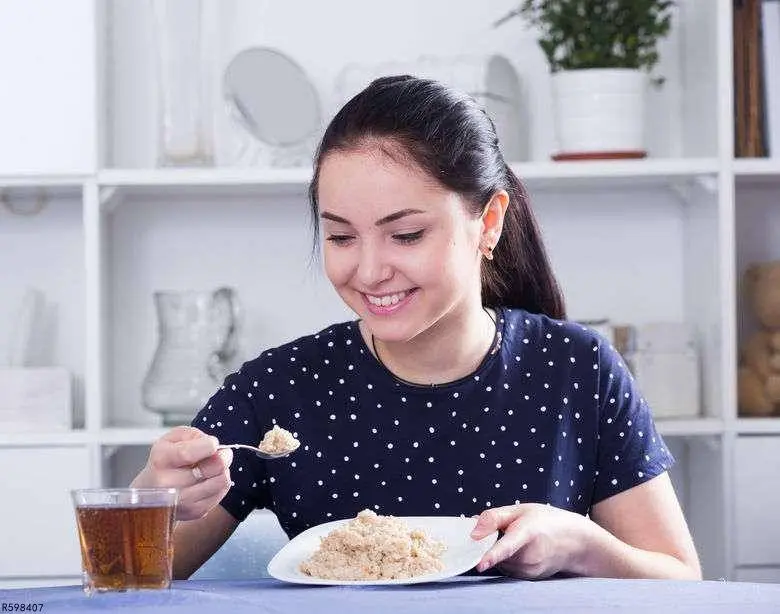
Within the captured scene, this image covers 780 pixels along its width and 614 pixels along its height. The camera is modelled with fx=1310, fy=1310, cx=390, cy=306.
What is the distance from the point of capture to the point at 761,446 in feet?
8.10

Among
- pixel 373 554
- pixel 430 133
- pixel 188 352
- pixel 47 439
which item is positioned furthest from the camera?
pixel 188 352

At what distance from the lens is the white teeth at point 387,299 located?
1.48m

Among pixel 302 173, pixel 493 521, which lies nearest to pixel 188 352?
pixel 302 173

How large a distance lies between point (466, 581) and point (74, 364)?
1788 millimetres

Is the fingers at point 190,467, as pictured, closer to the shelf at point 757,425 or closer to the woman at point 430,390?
the woman at point 430,390

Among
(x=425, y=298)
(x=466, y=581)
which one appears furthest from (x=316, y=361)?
(x=466, y=581)

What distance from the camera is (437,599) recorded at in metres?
1.01

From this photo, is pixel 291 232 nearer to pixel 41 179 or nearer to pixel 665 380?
pixel 41 179

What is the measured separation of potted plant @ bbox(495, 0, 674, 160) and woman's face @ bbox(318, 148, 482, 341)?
3.47ft

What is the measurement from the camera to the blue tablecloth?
969 mm

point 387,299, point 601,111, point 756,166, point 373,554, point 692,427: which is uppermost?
point 601,111

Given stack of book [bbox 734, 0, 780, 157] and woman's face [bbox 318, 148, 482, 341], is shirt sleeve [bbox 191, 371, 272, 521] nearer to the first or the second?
woman's face [bbox 318, 148, 482, 341]

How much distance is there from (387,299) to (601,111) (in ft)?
3.83

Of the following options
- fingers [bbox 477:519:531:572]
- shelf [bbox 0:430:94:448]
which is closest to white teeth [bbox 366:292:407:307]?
fingers [bbox 477:519:531:572]
